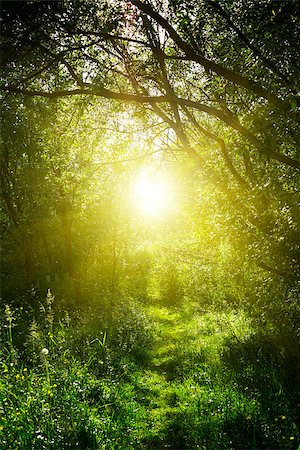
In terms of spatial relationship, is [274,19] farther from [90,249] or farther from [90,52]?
[90,249]

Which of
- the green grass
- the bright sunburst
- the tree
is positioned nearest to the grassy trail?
the green grass

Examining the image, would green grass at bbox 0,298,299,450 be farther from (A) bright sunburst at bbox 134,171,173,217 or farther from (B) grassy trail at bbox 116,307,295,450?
(A) bright sunburst at bbox 134,171,173,217

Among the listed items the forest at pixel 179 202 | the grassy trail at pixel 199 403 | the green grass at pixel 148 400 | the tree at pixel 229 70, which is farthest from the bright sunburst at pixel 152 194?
the green grass at pixel 148 400

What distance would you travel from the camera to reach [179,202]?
9625 mm

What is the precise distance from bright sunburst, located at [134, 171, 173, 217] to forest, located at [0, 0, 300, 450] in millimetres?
148

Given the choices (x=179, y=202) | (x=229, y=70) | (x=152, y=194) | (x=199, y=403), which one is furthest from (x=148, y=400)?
(x=152, y=194)

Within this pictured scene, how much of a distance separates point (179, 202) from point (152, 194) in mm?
6114

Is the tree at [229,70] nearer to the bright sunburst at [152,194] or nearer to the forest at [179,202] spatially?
the forest at [179,202]

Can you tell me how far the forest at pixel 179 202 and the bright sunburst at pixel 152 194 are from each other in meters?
0.15

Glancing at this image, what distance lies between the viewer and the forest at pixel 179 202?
5418mm

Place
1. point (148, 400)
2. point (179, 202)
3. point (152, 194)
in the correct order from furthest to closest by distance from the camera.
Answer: point (152, 194) → point (179, 202) → point (148, 400)

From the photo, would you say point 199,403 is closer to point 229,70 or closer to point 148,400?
point 148,400

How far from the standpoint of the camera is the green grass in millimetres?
5812

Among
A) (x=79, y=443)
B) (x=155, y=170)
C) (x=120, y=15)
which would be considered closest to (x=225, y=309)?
(x=155, y=170)
